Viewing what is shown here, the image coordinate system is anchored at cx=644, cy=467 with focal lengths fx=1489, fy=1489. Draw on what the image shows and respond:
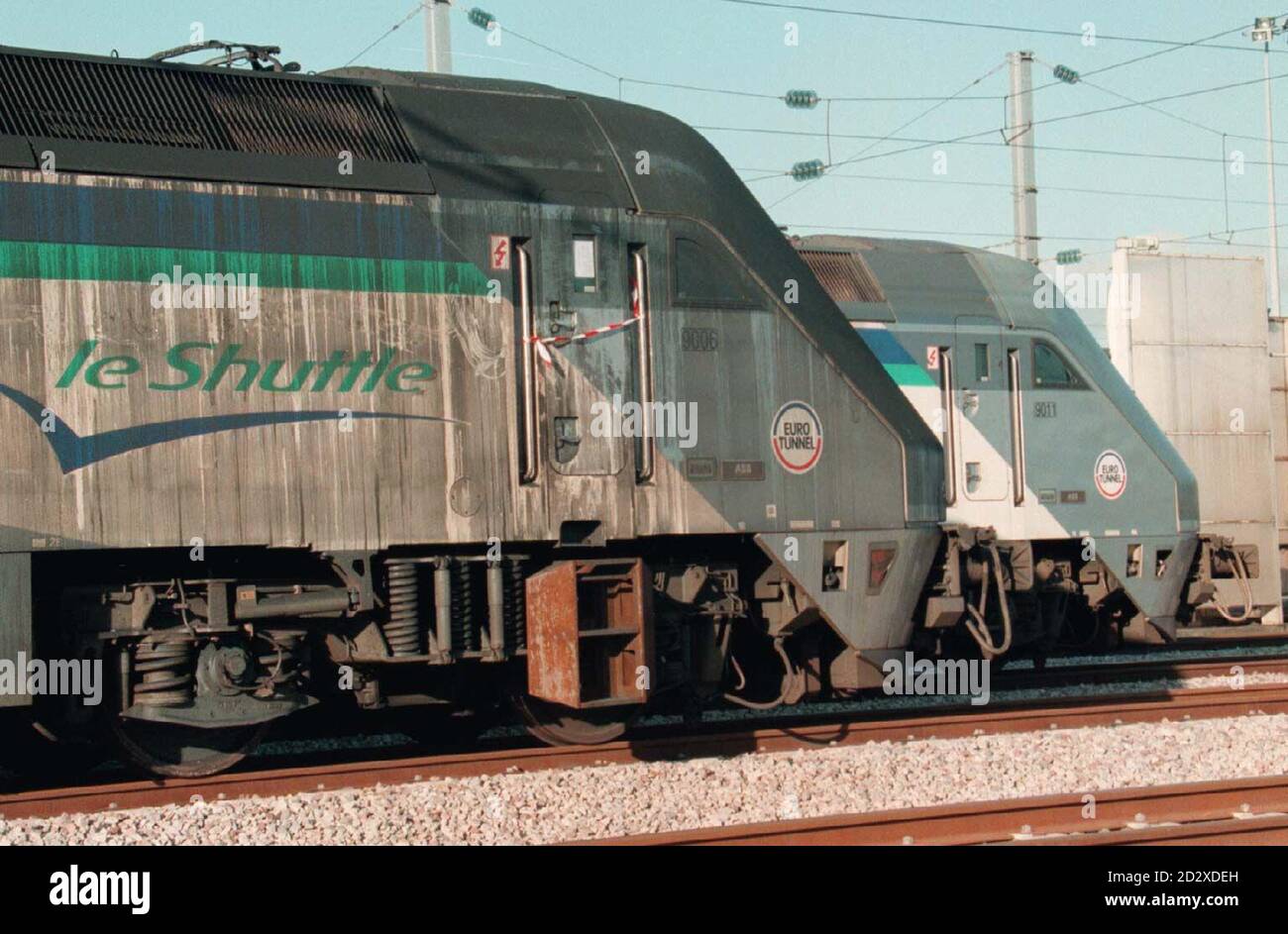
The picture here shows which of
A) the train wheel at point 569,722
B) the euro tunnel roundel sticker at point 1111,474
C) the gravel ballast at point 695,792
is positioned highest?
the euro tunnel roundel sticker at point 1111,474

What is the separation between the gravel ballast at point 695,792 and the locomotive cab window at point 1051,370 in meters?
5.32

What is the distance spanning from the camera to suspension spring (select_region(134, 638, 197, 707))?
9914 mm

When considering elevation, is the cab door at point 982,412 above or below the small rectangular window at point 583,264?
below

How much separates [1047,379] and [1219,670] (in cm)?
392

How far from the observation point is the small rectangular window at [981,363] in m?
16.4

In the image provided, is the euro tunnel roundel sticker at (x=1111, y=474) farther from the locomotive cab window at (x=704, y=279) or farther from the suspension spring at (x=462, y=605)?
the suspension spring at (x=462, y=605)

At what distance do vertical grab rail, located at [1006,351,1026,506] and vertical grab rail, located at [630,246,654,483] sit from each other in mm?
6681

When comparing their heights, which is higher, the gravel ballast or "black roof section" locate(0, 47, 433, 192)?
"black roof section" locate(0, 47, 433, 192)

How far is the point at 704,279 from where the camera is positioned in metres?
11.4
